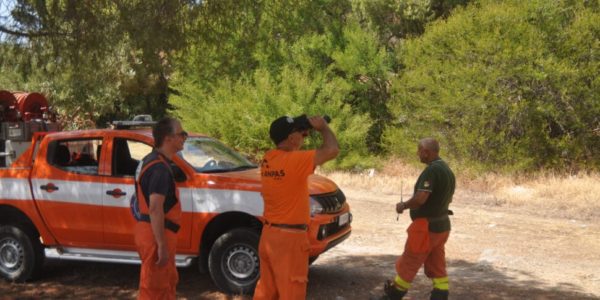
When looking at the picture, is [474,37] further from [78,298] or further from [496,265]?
[78,298]

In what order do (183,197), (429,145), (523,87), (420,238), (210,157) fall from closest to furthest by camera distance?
1. (420,238)
2. (429,145)
3. (183,197)
4. (210,157)
5. (523,87)

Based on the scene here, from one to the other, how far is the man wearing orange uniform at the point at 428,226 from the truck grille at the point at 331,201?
984mm

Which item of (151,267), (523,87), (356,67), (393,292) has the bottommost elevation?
(393,292)

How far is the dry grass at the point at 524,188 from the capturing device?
43.7 feet

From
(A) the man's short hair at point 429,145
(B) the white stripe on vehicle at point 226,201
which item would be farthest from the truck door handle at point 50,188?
(A) the man's short hair at point 429,145

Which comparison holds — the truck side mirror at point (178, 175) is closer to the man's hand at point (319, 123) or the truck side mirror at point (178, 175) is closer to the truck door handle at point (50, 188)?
the truck door handle at point (50, 188)

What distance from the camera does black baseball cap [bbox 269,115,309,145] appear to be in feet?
13.9

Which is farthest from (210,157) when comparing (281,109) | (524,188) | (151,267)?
(281,109)

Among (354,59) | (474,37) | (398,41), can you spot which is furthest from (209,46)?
(398,41)

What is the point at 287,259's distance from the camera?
4.23 metres

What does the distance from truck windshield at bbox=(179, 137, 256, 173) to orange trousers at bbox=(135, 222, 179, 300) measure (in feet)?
Answer: 7.40

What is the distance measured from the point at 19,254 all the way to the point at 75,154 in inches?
51.2

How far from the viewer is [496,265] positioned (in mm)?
8484

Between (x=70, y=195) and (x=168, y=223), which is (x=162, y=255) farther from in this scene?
(x=70, y=195)
